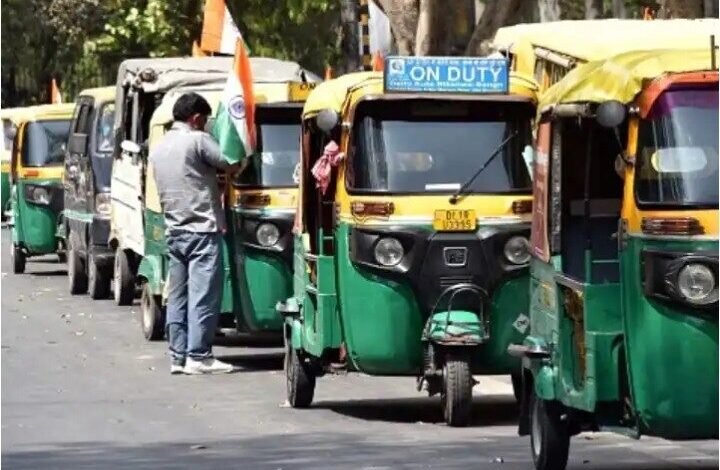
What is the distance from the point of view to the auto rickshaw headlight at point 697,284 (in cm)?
897

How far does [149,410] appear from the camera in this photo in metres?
13.9

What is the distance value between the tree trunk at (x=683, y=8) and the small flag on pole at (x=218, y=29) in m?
4.01

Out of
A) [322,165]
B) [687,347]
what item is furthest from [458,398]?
[687,347]

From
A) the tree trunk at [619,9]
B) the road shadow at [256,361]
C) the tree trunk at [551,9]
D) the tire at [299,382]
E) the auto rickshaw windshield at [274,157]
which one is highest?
the tree trunk at [619,9]

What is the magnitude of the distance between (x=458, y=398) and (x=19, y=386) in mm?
3909

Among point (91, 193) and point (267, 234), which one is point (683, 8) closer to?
Answer: point (267, 234)

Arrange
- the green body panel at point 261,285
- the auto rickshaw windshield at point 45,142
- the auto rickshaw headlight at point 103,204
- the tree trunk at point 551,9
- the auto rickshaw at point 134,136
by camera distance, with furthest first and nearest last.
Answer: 1. the tree trunk at point 551,9
2. the auto rickshaw windshield at point 45,142
3. the auto rickshaw headlight at point 103,204
4. the auto rickshaw at point 134,136
5. the green body panel at point 261,285

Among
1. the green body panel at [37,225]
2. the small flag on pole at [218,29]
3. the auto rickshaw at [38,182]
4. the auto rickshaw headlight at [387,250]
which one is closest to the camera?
the auto rickshaw headlight at [387,250]

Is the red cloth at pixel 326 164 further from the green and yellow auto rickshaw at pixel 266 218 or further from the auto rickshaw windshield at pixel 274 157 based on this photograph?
the auto rickshaw windshield at pixel 274 157

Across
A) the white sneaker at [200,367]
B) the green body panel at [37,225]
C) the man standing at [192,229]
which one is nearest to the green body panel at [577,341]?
the man standing at [192,229]

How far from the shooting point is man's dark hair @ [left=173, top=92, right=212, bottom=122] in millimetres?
15820

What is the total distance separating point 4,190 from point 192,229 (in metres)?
23.4

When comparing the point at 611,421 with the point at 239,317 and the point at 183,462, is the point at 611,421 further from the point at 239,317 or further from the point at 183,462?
the point at 239,317

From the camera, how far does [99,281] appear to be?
77.6 ft
